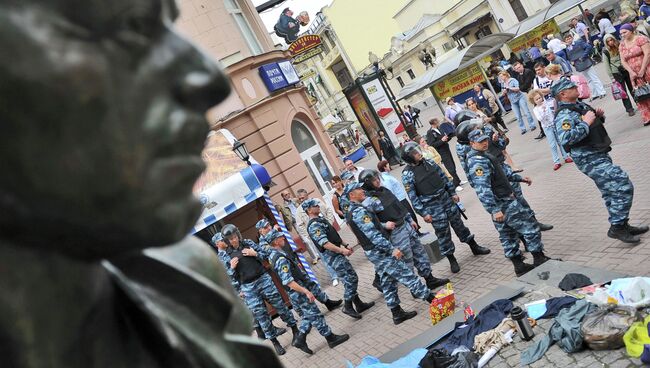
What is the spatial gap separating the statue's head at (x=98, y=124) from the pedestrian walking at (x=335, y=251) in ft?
23.4

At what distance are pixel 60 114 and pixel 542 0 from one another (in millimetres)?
41380

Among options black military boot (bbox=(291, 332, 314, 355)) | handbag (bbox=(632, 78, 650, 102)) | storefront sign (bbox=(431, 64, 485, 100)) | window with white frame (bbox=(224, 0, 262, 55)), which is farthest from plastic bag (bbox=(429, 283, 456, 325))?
storefront sign (bbox=(431, 64, 485, 100))

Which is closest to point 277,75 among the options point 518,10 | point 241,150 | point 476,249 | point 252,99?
point 252,99

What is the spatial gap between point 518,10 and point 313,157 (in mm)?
29137

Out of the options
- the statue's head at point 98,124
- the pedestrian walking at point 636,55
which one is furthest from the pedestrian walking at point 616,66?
the statue's head at point 98,124

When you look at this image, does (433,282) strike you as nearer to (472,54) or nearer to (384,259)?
(384,259)

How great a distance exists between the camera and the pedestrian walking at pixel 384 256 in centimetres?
686

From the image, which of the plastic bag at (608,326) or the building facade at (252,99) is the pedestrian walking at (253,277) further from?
the building facade at (252,99)

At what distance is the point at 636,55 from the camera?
8.37m

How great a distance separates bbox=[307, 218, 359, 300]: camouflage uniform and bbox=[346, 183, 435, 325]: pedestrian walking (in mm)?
940

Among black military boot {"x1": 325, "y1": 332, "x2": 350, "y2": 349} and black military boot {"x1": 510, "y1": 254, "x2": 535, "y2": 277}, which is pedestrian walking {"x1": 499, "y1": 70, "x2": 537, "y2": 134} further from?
black military boot {"x1": 325, "y1": 332, "x2": 350, "y2": 349}

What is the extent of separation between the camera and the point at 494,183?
6.21 m

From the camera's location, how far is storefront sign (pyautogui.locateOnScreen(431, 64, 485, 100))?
17.7 meters

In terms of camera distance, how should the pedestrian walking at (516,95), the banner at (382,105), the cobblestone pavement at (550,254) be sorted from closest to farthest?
the cobblestone pavement at (550,254)
the pedestrian walking at (516,95)
the banner at (382,105)
